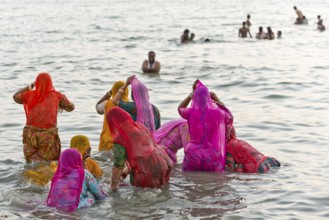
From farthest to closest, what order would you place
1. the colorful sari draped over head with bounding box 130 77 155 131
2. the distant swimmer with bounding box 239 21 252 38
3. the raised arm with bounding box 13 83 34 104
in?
the distant swimmer with bounding box 239 21 252 38
the raised arm with bounding box 13 83 34 104
the colorful sari draped over head with bounding box 130 77 155 131

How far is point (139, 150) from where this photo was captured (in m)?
8.16

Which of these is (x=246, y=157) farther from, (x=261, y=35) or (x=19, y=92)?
(x=261, y=35)

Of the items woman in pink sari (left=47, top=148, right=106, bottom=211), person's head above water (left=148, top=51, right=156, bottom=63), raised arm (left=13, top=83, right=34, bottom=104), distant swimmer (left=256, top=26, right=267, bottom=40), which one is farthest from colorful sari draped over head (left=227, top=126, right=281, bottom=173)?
distant swimmer (left=256, top=26, right=267, bottom=40)

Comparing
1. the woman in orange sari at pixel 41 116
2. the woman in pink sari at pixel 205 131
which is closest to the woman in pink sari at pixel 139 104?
the woman in pink sari at pixel 205 131

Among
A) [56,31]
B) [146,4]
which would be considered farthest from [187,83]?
[146,4]

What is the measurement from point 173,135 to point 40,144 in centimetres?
178

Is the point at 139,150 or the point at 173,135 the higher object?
the point at 139,150

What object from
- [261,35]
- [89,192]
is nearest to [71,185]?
[89,192]

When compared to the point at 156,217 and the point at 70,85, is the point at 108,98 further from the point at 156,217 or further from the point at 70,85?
the point at 70,85

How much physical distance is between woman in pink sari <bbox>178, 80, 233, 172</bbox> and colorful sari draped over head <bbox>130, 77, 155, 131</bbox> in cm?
43

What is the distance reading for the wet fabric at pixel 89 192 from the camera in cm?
775

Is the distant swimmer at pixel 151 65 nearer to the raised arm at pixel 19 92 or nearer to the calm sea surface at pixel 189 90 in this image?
the calm sea surface at pixel 189 90

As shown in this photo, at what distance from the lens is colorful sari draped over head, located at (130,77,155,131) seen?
912 cm

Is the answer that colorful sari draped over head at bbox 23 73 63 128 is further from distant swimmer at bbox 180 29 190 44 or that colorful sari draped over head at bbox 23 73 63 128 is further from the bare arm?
distant swimmer at bbox 180 29 190 44
